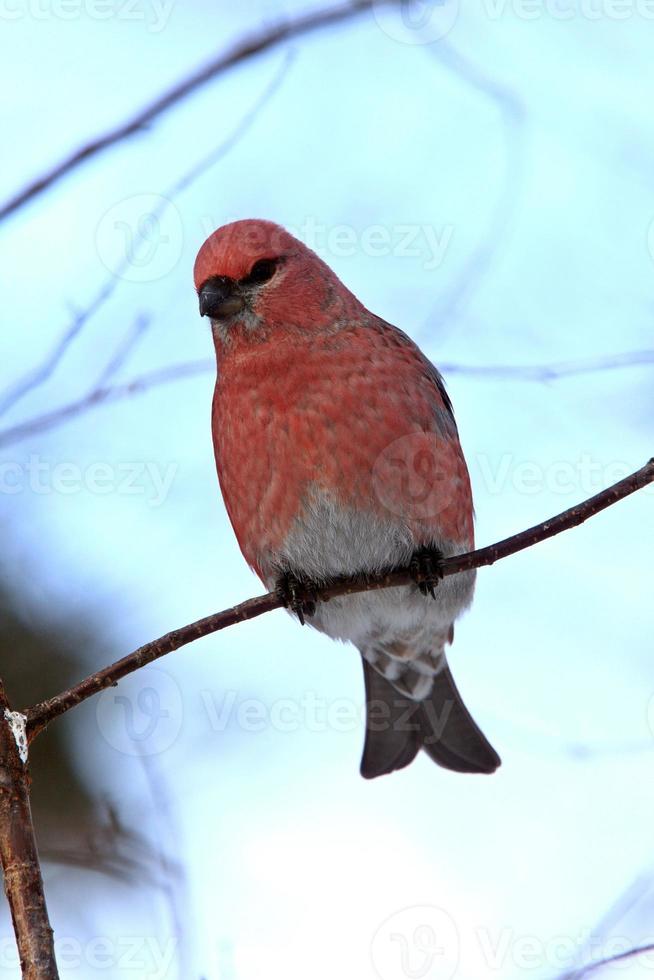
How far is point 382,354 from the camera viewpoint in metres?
3.94

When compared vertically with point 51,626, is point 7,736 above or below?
below

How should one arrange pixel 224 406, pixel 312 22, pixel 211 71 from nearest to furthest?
pixel 211 71
pixel 312 22
pixel 224 406

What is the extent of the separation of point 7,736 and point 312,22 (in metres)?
1.83

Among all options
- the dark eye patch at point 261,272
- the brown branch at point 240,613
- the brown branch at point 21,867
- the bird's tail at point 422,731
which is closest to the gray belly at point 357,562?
the brown branch at point 240,613

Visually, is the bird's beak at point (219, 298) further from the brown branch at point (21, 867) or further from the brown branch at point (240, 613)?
the brown branch at point (21, 867)

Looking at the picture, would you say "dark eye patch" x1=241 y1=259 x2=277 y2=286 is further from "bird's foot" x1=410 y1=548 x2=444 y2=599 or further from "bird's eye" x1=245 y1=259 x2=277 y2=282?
"bird's foot" x1=410 y1=548 x2=444 y2=599

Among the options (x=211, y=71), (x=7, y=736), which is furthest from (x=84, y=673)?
(x=211, y=71)

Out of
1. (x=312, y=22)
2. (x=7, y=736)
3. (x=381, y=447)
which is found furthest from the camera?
(x=381, y=447)

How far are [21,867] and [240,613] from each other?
3.00 feet

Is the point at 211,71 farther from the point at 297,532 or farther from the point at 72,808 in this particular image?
the point at 72,808

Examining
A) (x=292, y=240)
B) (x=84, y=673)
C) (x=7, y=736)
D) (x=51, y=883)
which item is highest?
(x=292, y=240)

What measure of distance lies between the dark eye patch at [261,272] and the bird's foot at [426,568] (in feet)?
3.37

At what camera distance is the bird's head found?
3.80 m

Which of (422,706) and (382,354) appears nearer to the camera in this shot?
(382,354)
